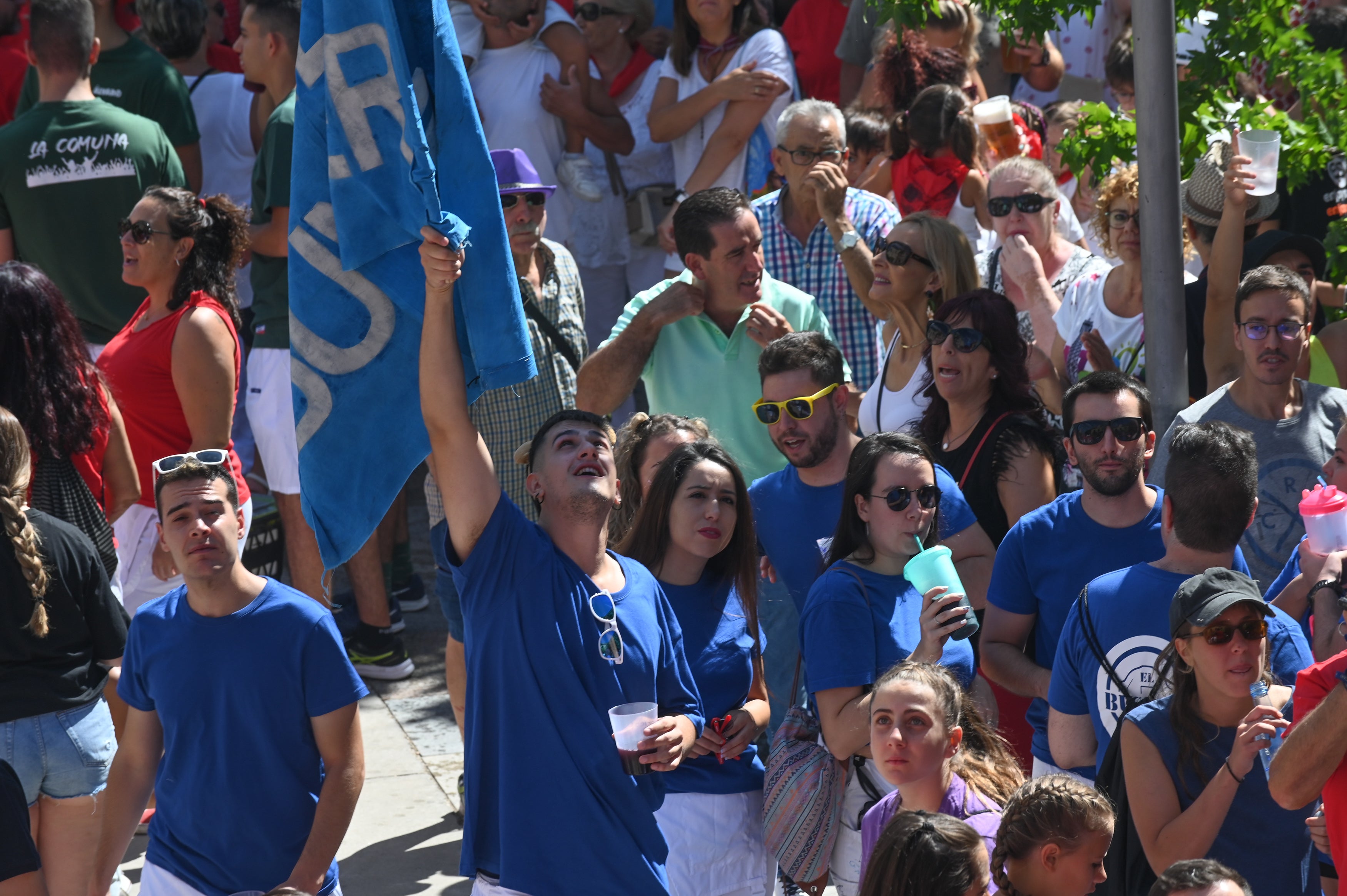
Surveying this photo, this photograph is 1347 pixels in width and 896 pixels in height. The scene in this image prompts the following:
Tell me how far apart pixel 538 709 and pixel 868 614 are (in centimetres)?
103

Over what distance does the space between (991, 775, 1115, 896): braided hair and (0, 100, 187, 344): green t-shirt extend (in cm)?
533

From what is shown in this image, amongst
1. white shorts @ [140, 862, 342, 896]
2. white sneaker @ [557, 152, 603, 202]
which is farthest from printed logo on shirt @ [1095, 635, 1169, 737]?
white sneaker @ [557, 152, 603, 202]

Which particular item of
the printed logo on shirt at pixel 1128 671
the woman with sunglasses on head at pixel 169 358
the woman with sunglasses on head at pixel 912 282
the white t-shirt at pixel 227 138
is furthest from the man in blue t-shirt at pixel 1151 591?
the white t-shirt at pixel 227 138

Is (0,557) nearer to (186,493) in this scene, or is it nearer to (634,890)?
(186,493)

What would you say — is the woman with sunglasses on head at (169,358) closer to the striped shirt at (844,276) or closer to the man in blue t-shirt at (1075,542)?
the striped shirt at (844,276)

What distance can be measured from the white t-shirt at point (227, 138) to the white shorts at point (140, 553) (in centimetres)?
256

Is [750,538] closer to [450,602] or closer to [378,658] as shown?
[450,602]

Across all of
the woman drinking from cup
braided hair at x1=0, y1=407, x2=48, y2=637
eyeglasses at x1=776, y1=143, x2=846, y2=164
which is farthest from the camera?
eyeglasses at x1=776, y1=143, x2=846, y2=164

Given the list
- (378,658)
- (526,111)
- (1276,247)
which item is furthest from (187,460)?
(526,111)

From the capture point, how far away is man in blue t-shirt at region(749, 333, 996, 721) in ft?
15.1

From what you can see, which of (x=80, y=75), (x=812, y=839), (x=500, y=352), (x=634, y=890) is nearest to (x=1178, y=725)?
(x=812, y=839)

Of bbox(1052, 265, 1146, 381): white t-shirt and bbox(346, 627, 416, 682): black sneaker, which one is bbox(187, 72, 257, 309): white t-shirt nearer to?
bbox(346, 627, 416, 682): black sneaker

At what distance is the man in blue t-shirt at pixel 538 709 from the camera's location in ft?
10.5

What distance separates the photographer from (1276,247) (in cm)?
507
